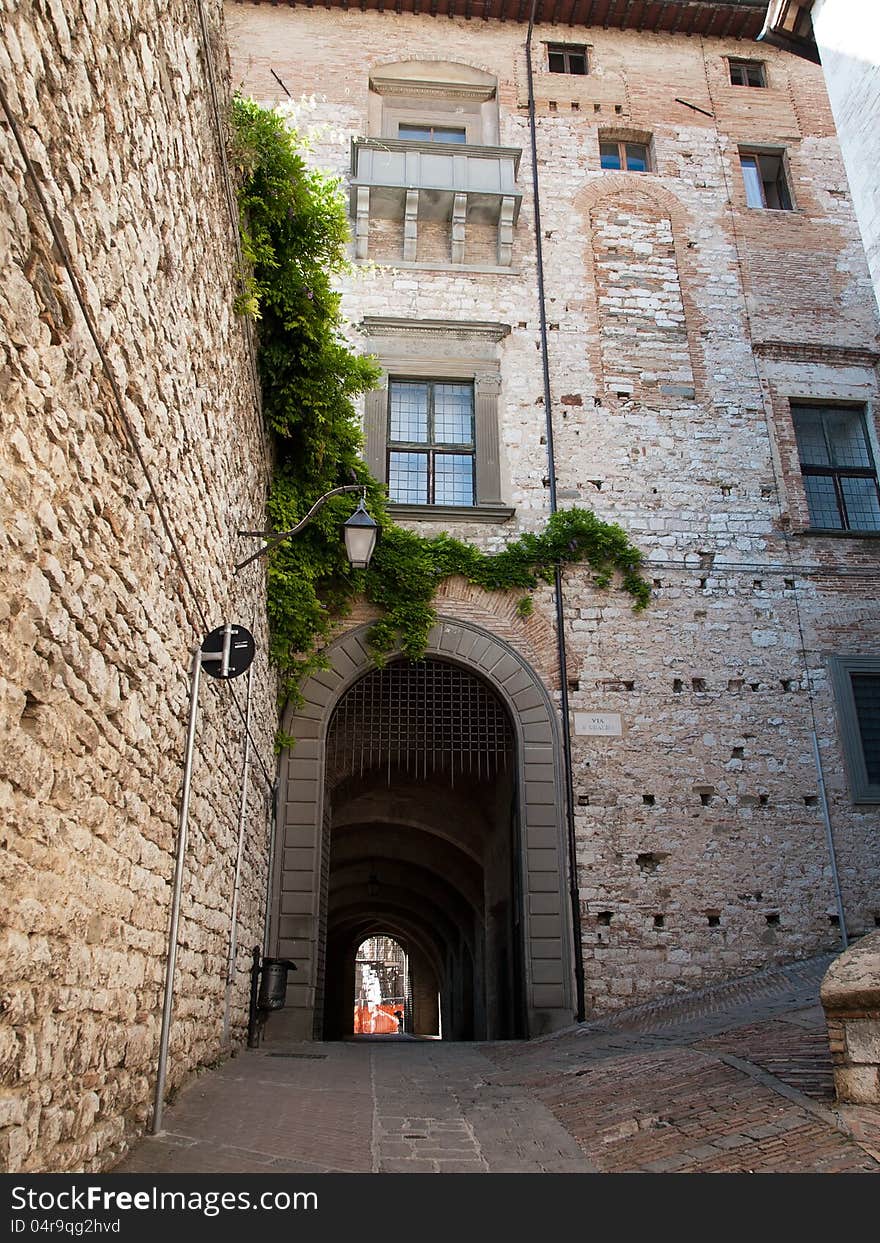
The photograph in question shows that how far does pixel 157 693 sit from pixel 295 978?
17.4 feet

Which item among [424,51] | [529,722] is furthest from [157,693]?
[424,51]

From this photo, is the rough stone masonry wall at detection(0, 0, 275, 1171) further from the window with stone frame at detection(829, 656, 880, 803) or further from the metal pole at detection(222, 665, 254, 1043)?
the window with stone frame at detection(829, 656, 880, 803)

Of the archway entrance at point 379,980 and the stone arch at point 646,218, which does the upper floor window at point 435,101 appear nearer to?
the stone arch at point 646,218

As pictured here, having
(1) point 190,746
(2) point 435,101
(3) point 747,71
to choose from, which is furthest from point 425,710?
(3) point 747,71

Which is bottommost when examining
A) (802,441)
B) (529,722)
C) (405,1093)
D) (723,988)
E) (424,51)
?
(405,1093)

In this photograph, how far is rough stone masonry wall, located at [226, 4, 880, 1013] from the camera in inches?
359

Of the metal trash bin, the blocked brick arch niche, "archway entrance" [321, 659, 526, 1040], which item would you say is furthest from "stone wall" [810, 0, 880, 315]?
the metal trash bin

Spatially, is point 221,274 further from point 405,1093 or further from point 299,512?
point 405,1093

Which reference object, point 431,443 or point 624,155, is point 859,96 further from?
point 431,443

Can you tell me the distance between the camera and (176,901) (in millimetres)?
4164

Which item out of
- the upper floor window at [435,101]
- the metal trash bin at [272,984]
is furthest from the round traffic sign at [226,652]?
the upper floor window at [435,101]

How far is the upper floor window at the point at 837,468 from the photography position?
432 inches

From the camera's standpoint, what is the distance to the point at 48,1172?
8.43ft

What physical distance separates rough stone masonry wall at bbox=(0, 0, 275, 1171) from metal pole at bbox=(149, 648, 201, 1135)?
45 mm
